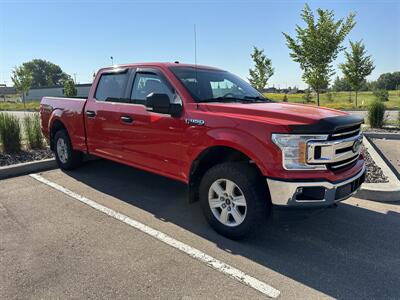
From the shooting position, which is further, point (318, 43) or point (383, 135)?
point (318, 43)

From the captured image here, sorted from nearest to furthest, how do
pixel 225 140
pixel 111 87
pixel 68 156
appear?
pixel 225 140
pixel 111 87
pixel 68 156

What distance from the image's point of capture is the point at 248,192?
11.5 ft

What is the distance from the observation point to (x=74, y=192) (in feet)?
17.9

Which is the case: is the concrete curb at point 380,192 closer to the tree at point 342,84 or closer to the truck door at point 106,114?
the truck door at point 106,114

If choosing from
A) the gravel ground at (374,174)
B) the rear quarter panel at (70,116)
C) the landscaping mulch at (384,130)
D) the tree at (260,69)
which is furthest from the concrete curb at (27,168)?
the tree at (260,69)

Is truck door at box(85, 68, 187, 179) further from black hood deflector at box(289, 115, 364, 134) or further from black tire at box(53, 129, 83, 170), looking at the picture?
black hood deflector at box(289, 115, 364, 134)

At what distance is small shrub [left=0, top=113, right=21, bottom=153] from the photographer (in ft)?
25.0

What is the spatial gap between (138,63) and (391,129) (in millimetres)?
9898

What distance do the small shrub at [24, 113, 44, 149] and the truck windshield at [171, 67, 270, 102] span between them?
17.1 ft

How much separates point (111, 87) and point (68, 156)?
1.97 meters

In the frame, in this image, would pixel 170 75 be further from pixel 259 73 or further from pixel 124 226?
pixel 259 73

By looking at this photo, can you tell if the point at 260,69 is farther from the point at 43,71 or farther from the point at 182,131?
the point at 43,71

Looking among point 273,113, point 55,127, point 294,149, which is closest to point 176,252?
point 294,149

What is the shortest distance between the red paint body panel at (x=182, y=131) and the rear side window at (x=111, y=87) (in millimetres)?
121
